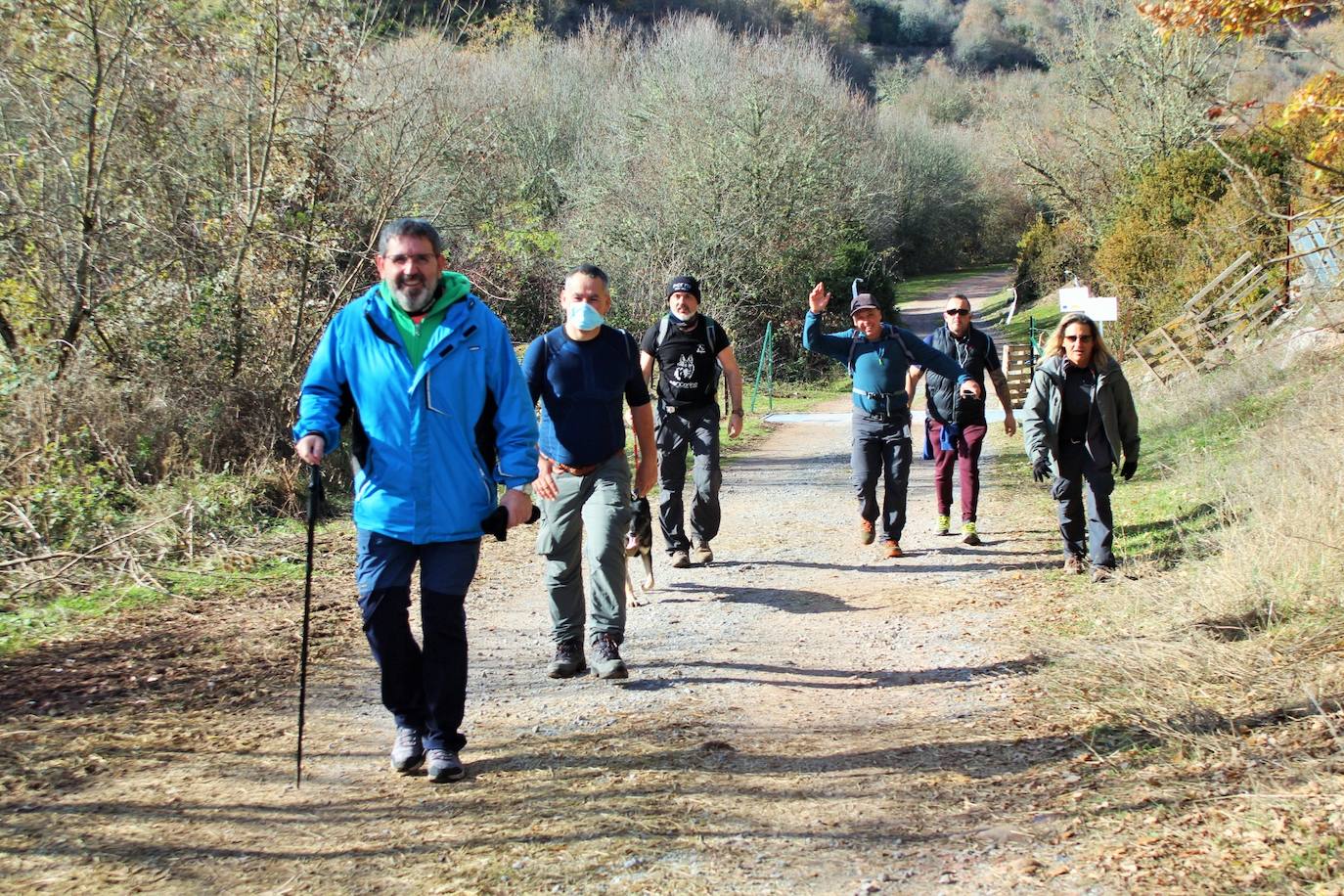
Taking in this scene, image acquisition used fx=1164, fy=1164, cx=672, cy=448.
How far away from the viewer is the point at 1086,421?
766 centimetres

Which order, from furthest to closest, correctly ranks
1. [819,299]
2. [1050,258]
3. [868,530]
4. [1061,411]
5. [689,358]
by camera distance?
1. [1050,258]
2. [868,530]
3. [689,358]
4. [819,299]
5. [1061,411]

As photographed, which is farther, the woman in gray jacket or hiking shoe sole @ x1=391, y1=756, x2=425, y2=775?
the woman in gray jacket

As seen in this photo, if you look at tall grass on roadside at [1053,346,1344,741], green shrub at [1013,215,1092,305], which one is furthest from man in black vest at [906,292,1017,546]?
green shrub at [1013,215,1092,305]

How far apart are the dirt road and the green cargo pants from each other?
0.33m

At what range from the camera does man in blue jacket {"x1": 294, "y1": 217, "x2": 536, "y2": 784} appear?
4305 mm

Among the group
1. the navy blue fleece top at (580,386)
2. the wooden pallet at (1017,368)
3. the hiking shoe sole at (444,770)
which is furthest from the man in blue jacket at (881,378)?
the wooden pallet at (1017,368)

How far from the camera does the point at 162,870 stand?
3.70m

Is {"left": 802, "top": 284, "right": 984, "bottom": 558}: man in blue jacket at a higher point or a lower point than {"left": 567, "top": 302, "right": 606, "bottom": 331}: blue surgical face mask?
lower

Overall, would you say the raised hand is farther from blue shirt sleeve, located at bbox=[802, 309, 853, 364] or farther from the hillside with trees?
the hillside with trees

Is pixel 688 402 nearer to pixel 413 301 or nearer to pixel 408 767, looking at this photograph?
pixel 413 301

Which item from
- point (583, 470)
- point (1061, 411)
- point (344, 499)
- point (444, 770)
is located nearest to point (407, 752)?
point (444, 770)

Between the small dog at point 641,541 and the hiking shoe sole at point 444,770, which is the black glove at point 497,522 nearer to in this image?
the hiking shoe sole at point 444,770

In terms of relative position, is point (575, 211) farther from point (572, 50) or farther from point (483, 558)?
point (483, 558)

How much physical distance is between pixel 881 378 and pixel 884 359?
0.14m
